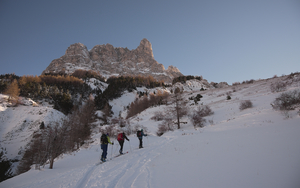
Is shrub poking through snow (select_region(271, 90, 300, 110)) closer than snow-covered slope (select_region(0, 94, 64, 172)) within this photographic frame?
Yes

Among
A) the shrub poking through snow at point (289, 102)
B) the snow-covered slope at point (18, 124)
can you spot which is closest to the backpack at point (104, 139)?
the shrub poking through snow at point (289, 102)

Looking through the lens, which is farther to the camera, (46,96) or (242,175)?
(46,96)

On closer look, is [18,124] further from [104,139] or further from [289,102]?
[289,102]

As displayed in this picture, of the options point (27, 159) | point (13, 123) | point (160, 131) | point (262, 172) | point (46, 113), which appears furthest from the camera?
point (46, 113)

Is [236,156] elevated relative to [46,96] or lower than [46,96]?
lower

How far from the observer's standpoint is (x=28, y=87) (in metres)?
61.6

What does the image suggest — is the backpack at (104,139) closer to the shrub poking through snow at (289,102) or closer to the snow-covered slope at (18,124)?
the shrub poking through snow at (289,102)

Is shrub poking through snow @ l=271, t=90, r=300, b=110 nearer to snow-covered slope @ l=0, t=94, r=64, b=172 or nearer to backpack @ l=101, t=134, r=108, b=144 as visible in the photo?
backpack @ l=101, t=134, r=108, b=144

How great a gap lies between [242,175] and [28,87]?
89.0m

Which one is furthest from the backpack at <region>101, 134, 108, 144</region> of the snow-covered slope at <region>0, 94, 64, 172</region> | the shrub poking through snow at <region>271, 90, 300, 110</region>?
the snow-covered slope at <region>0, 94, 64, 172</region>

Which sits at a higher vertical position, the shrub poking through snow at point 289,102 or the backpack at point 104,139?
the shrub poking through snow at point 289,102

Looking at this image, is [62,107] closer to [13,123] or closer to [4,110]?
[4,110]

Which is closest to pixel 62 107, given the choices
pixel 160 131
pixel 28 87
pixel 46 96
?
pixel 46 96

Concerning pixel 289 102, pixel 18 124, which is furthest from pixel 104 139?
pixel 18 124
